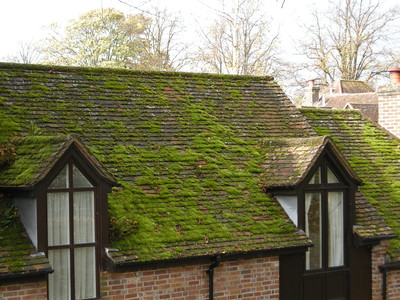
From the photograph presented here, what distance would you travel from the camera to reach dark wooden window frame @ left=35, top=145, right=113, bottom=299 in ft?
32.8

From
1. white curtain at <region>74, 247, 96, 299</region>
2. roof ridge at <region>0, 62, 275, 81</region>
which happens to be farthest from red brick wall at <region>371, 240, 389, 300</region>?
white curtain at <region>74, 247, 96, 299</region>

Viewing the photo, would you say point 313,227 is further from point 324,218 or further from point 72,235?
point 72,235

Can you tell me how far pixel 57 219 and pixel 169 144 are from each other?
382 centimetres

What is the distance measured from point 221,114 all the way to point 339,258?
405cm

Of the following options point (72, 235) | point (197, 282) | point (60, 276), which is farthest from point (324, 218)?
point (60, 276)

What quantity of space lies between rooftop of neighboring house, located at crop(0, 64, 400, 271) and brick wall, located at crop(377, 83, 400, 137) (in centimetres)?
217

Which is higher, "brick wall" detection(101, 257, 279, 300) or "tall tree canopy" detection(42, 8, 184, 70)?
"tall tree canopy" detection(42, 8, 184, 70)

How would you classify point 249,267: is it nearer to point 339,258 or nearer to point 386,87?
point 339,258

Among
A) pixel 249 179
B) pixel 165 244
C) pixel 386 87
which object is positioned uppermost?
pixel 386 87

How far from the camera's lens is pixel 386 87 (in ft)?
59.1

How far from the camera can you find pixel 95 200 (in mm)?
10562

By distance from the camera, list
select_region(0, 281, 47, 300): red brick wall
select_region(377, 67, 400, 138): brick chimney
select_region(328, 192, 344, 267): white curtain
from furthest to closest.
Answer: select_region(377, 67, 400, 138): brick chimney, select_region(328, 192, 344, 267): white curtain, select_region(0, 281, 47, 300): red brick wall

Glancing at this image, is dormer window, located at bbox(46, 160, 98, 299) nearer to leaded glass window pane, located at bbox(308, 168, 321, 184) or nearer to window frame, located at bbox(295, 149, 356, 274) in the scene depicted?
window frame, located at bbox(295, 149, 356, 274)

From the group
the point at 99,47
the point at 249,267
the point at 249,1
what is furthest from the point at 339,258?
the point at 99,47
